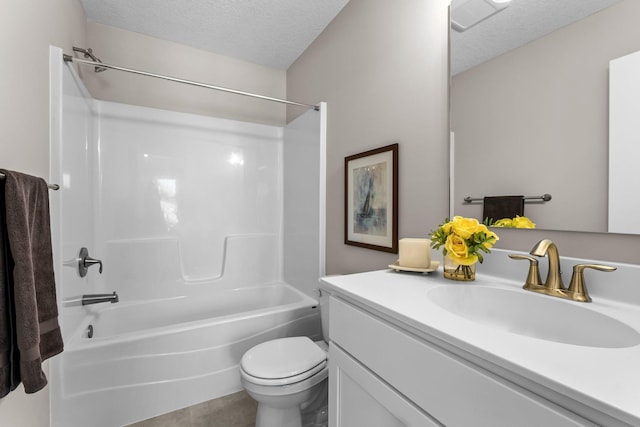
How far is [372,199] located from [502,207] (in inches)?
27.2

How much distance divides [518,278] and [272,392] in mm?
1084

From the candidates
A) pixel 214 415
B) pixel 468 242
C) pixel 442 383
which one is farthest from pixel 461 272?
pixel 214 415

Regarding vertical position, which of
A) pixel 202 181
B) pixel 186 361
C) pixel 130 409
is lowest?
pixel 130 409

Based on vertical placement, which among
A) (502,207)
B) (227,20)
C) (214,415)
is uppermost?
(227,20)

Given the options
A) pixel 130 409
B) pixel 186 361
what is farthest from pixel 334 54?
pixel 130 409

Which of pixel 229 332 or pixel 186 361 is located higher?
pixel 229 332

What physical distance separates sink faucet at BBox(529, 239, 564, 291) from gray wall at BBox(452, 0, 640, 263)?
3.4 inches

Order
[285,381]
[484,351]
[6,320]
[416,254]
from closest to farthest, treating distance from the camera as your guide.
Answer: [484,351] < [6,320] < [416,254] < [285,381]

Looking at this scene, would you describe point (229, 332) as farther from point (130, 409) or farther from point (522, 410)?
point (522, 410)

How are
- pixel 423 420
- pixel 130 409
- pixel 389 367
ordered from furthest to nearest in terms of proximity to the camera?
pixel 130 409, pixel 389 367, pixel 423 420

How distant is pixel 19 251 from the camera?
776mm

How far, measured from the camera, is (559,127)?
87cm

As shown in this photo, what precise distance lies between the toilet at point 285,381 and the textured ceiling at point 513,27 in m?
1.46

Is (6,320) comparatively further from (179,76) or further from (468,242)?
(179,76)
